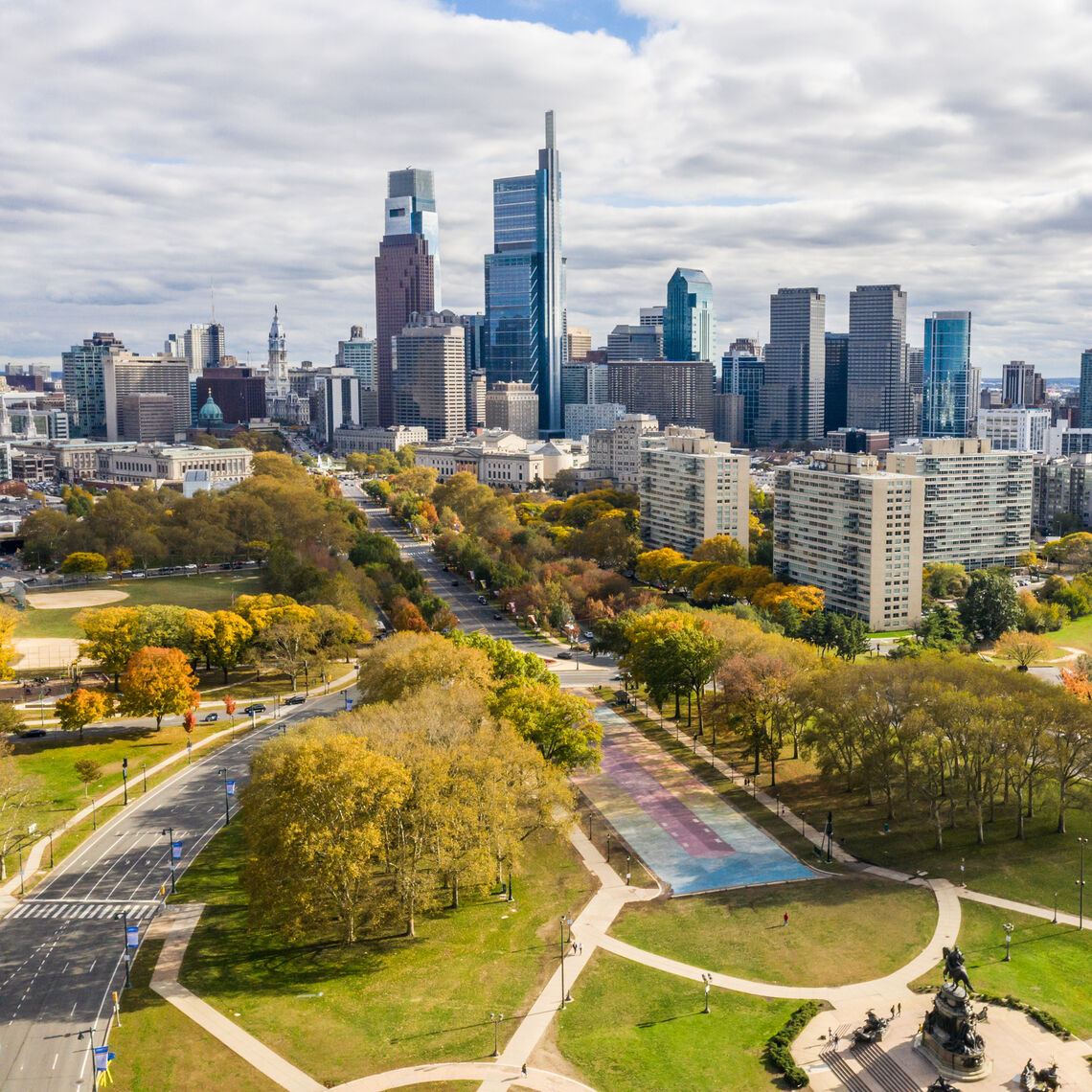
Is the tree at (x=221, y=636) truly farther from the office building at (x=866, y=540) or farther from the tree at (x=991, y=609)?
the tree at (x=991, y=609)

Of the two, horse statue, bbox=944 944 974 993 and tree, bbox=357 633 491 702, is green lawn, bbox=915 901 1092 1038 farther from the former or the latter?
tree, bbox=357 633 491 702

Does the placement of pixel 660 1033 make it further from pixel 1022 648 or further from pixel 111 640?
pixel 1022 648

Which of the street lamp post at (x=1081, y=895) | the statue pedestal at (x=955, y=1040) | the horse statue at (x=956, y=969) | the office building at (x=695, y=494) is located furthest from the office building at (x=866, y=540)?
the statue pedestal at (x=955, y=1040)

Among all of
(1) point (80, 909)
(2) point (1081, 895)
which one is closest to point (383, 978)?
(1) point (80, 909)

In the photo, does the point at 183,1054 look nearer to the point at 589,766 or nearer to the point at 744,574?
the point at 589,766

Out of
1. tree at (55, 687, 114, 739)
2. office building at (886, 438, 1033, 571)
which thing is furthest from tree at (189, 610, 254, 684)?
office building at (886, 438, 1033, 571)

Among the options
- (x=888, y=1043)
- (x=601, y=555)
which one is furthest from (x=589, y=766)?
(x=601, y=555)
